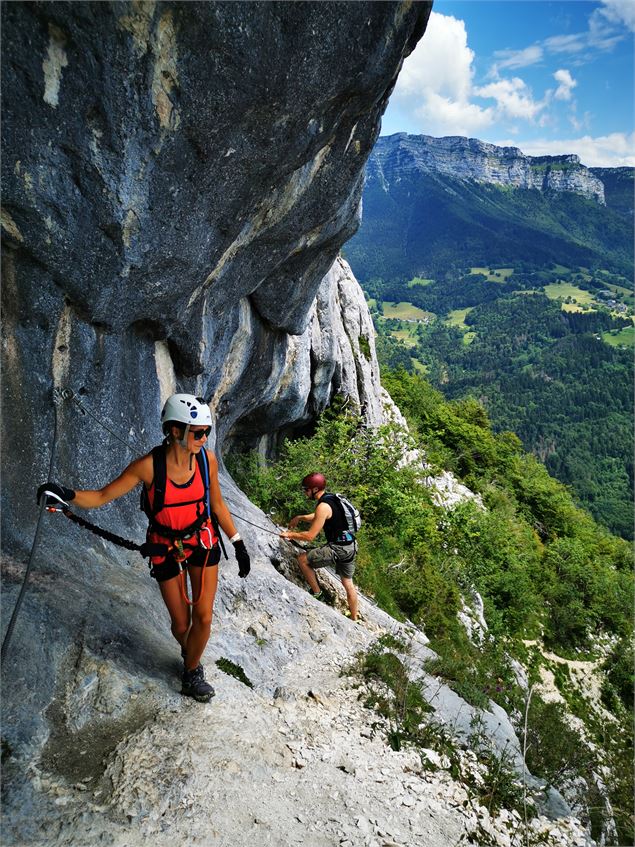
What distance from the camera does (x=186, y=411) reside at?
462cm

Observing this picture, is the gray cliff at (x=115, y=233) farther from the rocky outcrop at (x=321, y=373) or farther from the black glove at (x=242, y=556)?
the rocky outcrop at (x=321, y=373)

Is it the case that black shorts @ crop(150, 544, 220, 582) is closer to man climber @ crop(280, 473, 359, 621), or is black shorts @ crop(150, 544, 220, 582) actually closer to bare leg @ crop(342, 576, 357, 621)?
man climber @ crop(280, 473, 359, 621)

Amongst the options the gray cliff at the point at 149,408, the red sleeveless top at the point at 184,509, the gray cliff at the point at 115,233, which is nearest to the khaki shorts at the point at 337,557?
the gray cliff at the point at 149,408

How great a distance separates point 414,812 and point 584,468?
143 meters

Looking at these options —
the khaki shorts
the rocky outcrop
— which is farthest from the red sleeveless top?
the rocky outcrop

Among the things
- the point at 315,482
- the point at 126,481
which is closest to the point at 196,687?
the point at 126,481

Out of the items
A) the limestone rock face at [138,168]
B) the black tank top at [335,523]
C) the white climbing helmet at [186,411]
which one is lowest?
the black tank top at [335,523]

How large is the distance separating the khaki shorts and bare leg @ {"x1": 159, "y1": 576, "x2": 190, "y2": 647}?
13.6 feet

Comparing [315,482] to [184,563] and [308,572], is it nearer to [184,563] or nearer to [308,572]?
[308,572]

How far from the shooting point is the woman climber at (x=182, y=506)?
15.3ft

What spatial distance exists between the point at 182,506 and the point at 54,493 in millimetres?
1043

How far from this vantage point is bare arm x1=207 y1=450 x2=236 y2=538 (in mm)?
5055

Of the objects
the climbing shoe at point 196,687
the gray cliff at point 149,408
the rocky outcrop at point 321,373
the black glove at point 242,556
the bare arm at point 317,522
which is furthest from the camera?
the rocky outcrop at point 321,373

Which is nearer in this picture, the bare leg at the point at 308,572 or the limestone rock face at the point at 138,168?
the limestone rock face at the point at 138,168
